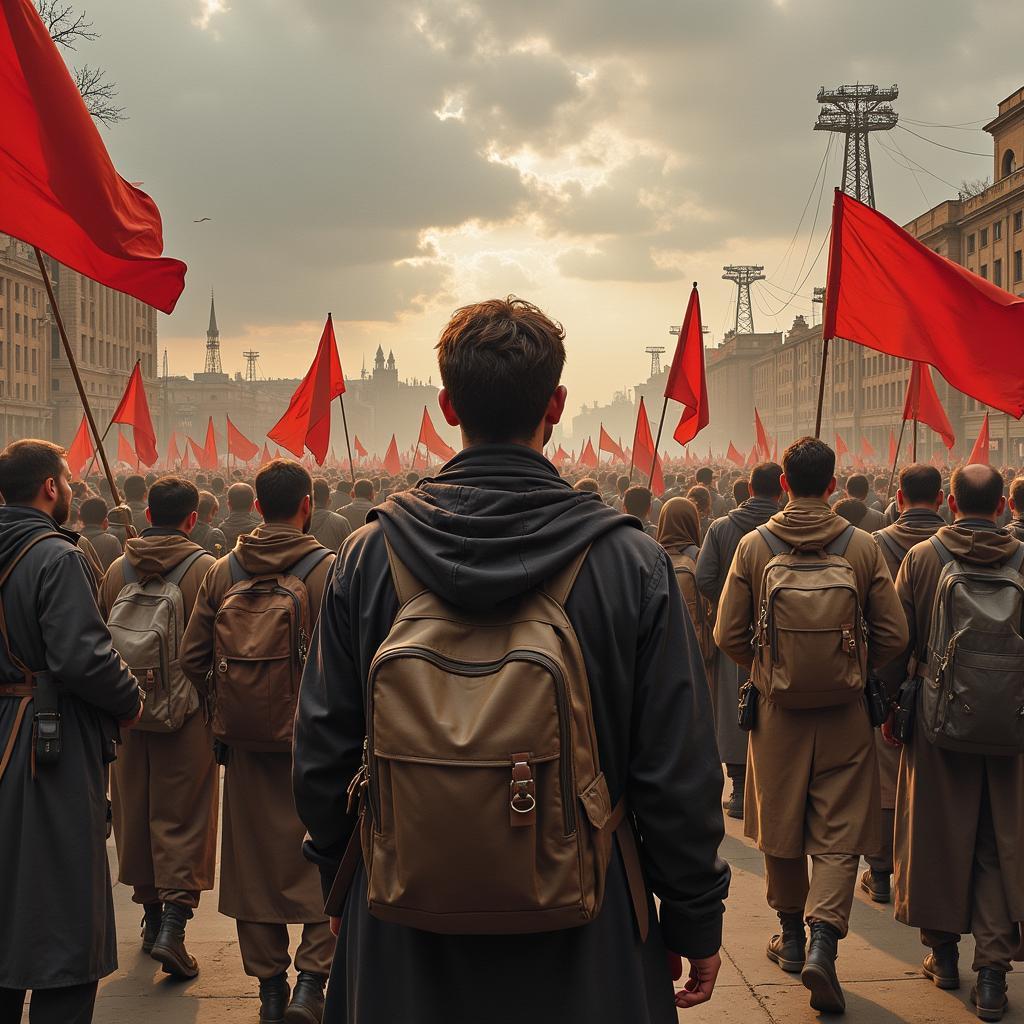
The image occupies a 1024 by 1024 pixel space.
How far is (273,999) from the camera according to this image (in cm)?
430

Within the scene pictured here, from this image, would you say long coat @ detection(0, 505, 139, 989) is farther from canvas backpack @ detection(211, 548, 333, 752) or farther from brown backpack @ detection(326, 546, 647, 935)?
brown backpack @ detection(326, 546, 647, 935)

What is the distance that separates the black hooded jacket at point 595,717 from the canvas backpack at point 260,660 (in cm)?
197

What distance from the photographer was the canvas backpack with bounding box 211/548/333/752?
4.27 meters

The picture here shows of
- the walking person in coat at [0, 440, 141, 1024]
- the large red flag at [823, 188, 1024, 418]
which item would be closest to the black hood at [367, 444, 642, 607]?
the walking person in coat at [0, 440, 141, 1024]


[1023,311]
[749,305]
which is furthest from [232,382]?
[1023,311]

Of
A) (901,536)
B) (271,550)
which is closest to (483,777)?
(271,550)

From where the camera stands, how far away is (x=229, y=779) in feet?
15.0

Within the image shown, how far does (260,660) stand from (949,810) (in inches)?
113

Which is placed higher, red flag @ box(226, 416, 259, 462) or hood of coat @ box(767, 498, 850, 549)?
red flag @ box(226, 416, 259, 462)

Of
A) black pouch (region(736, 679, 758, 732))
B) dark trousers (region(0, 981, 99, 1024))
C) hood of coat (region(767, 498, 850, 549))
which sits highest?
hood of coat (region(767, 498, 850, 549))

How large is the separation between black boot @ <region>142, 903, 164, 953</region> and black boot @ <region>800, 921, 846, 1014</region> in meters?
2.78

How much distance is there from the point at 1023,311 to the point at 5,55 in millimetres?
5422

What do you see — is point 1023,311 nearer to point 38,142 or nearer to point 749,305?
point 38,142

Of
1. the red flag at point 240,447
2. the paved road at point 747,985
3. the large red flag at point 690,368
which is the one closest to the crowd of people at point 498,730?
the paved road at point 747,985
